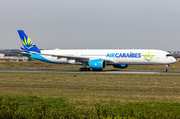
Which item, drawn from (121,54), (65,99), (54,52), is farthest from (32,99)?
(54,52)

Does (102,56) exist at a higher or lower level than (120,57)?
higher

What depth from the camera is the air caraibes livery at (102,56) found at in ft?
167

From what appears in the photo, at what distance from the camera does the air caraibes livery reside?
51.0 meters

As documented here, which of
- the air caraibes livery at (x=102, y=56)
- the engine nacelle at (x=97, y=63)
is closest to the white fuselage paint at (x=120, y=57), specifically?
the air caraibes livery at (x=102, y=56)

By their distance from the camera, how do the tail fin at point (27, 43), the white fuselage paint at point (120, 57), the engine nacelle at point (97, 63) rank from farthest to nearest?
the tail fin at point (27, 43) < the engine nacelle at point (97, 63) < the white fuselage paint at point (120, 57)

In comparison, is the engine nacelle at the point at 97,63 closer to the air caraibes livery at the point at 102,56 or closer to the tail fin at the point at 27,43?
the air caraibes livery at the point at 102,56

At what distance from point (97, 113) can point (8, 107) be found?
5134 mm

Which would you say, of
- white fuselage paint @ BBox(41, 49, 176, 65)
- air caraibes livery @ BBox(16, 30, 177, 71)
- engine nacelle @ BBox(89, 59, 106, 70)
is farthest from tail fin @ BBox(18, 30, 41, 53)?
engine nacelle @ BBox(89, 59, 106, 70)

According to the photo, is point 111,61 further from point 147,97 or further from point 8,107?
point 8,107

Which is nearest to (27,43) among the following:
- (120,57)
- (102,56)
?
(102,56)

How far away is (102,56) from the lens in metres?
54.9

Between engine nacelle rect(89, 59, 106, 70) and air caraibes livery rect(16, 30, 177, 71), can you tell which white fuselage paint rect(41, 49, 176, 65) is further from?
engine nacelle rect(89, 59, 106, 70)

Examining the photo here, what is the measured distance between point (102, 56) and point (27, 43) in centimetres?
1973

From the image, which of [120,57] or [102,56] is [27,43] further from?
[120,57]
